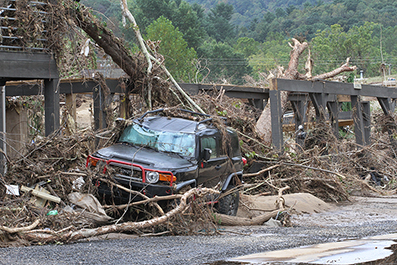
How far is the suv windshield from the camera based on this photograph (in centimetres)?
798

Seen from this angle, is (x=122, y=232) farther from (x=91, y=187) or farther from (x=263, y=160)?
(x=263, y=160)

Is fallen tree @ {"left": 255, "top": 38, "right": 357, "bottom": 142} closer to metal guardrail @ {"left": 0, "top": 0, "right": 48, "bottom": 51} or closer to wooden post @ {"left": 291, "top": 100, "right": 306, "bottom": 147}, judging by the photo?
wooden post @ {"left": 291, "top": 100, "right": 306, "bottom": 147}

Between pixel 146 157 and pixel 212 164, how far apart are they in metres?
1.40

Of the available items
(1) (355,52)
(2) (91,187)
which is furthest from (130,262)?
(1) (355,52)

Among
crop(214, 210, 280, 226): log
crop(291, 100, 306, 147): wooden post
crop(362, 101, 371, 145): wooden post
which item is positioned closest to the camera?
crop(214, 210, 280, 226): log

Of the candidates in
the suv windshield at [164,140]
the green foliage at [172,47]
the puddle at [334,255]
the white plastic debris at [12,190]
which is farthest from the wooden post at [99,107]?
the green foliage at [172,47]

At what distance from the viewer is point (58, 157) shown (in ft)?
26.5

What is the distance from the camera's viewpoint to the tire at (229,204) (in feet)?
28.4

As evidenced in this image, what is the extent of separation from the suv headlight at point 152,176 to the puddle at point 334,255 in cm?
234

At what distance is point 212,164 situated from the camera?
8320 millimetres

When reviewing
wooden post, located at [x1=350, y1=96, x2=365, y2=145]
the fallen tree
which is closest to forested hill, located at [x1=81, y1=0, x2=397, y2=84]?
the fallen tree

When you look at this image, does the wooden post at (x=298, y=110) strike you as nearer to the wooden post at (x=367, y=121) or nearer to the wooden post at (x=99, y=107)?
the wooden post at (x=367, y=121)

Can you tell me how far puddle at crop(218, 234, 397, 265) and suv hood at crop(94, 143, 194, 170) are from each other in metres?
2.49

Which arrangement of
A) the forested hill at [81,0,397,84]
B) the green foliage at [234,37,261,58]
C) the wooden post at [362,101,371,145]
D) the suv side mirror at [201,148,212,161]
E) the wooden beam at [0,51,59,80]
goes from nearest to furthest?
the suv side mirror at [201,148,212,161] < the wooden beam at [0,51,59,80] < the wooden post at [362,101,371,145] < the forested hill at [81,0,397,84] < the green foliage at [234,37,261,58]
